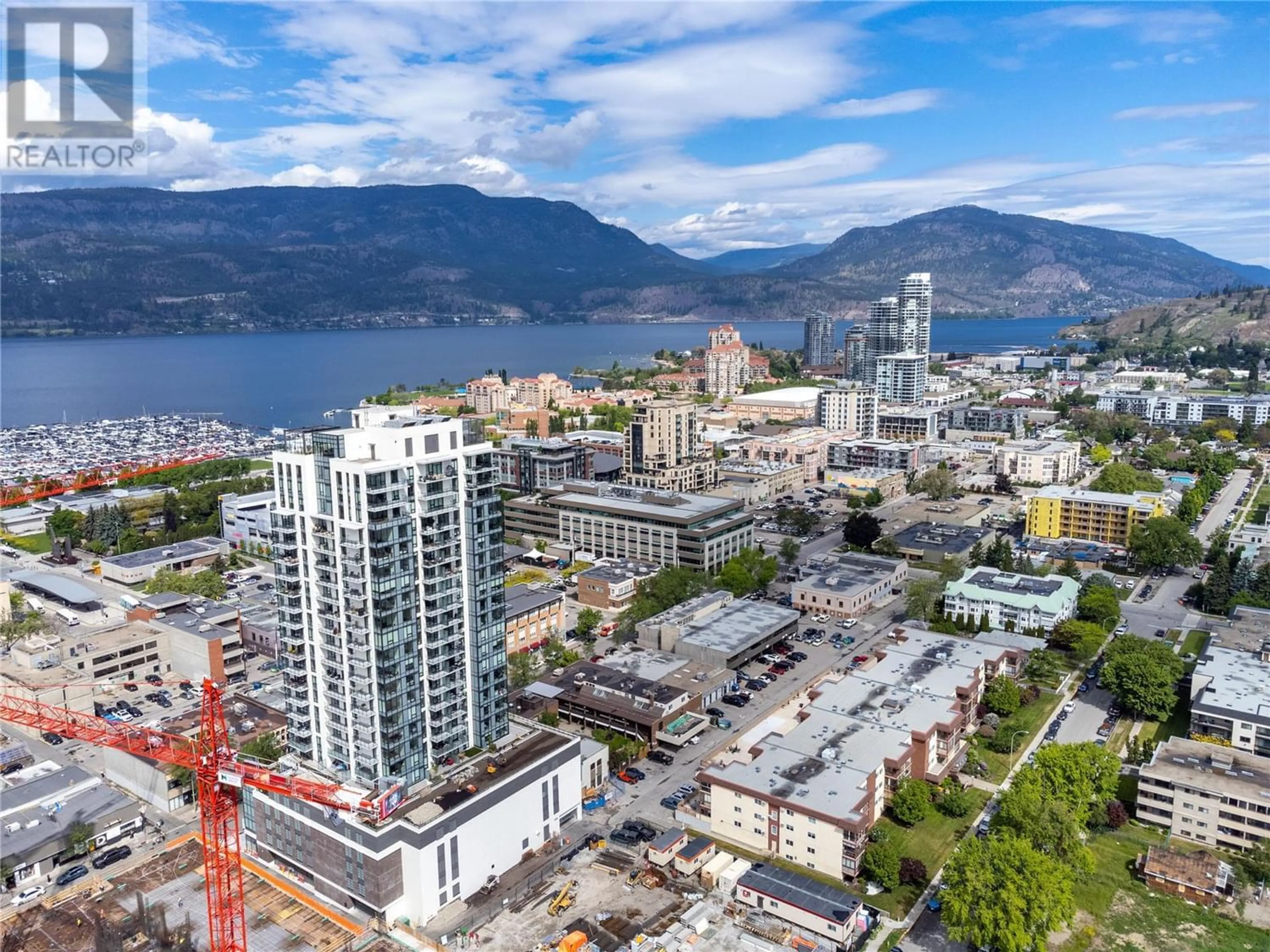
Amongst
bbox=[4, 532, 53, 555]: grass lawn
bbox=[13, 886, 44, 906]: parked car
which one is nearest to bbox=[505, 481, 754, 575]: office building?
bbox=[4, 532, 53, 555]: grass lawn

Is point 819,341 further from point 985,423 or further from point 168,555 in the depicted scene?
point 168,555

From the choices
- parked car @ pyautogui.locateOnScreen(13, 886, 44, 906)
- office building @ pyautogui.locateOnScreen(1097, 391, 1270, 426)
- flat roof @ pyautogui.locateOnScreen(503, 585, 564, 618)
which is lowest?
parked car @ pyautogui.locateOnScreen(13, 886, 44, 906)

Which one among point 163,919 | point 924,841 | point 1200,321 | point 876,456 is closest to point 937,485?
point 876,456

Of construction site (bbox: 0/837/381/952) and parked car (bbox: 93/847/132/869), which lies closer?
construction site (bbox: 0/837/381/952)

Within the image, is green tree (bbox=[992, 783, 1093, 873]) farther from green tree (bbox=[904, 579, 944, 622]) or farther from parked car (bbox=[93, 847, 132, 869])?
parked car (bbox=[93, 847, 132, 869])

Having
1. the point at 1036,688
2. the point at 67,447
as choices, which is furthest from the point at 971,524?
the point at 67,447

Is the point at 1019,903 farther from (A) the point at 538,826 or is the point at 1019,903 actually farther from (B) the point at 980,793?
(A) the point at 538,826

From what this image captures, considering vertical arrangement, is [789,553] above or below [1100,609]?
above
